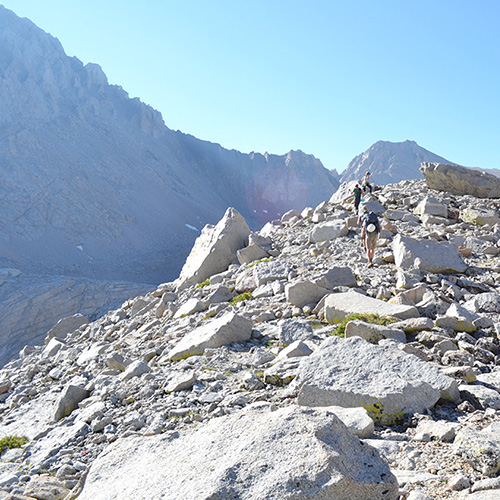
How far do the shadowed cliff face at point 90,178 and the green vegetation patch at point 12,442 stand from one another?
7593 cm

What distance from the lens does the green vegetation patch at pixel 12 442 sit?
8.09 meters

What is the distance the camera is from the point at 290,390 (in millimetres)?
6336

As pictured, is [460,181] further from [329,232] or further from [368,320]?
[368,320]

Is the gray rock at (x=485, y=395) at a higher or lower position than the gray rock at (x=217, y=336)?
higher

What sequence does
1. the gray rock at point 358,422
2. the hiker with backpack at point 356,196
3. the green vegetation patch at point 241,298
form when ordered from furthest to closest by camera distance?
the hiker with backpack at point 356,196 → the green vegetation patch at point 241,298 → the gray rock at point 358,422

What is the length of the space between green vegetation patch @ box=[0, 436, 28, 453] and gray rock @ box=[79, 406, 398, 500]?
4.69 meters

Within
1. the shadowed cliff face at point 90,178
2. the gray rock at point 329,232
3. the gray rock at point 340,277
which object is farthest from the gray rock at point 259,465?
the shadowed cliff face at point 90,178

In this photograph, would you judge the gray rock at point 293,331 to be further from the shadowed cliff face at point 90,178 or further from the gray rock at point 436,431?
the shadowed cliff face at point 90,178

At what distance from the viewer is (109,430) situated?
6.67 meters

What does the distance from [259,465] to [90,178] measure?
116724 millimetres

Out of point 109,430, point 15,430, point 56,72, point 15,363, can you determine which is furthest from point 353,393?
point 56,72

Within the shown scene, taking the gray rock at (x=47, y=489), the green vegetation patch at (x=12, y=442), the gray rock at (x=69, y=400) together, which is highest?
the gray rock at (x=47, y=489)

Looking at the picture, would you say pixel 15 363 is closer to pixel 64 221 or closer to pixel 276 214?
pixel 64 221

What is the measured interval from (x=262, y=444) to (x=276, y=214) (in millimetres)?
165702
